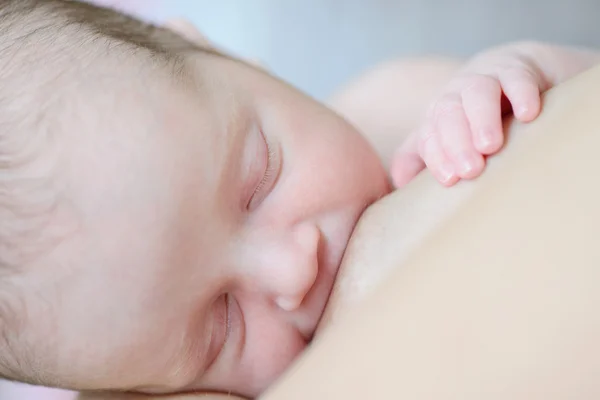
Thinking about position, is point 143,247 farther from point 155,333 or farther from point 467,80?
point 467,80

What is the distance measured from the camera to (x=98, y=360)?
643mm

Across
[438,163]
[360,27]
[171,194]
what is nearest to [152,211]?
[171,194]

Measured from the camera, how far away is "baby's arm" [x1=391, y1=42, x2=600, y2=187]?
0.54m

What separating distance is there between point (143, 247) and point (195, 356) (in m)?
0.15

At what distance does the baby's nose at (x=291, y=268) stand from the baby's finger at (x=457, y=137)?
0.60 ft

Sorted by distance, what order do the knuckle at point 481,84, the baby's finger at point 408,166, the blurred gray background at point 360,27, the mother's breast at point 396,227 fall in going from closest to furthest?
1. the mother's breast at point 396,227
2. the knuckle at point 481,84
3. the baby's finger at point 408,166
4. the blurred gray background at point 360,27

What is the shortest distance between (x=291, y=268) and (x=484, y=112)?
0.25 m

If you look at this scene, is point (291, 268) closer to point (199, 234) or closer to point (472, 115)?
point (199, 234)

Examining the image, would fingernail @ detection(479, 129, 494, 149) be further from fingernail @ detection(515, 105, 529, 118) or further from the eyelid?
the eyelid

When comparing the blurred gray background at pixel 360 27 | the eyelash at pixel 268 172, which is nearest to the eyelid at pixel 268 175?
the eyelash at pixel 268 172

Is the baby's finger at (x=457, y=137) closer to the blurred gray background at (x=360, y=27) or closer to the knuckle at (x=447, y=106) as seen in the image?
the knuckle at (x=447, y=106)

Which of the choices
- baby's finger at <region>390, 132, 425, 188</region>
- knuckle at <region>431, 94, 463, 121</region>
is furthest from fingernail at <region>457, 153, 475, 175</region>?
baby's finger at <region>390, 132, 425, 188</region>

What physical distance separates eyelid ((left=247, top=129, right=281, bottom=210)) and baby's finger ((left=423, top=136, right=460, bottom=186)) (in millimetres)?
183

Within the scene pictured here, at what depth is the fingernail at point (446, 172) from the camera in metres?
0.55
